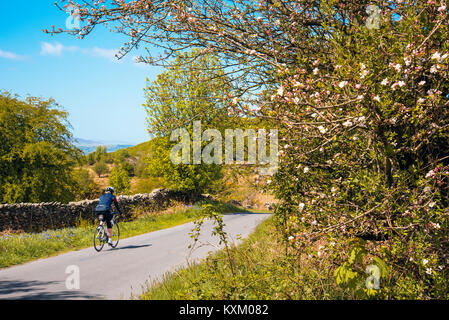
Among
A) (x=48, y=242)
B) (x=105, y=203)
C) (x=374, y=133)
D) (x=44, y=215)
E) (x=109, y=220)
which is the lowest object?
(x=48, y=242)

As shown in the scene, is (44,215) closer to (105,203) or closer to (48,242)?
(48,242)

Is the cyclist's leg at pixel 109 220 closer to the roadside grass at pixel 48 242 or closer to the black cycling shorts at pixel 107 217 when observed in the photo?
the black cycling shorts at pixel 107 217

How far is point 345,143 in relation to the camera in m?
4.56

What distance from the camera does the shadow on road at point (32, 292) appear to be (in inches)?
216

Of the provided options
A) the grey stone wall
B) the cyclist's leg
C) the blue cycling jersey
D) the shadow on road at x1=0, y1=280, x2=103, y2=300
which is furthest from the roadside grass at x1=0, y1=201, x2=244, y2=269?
the shadow on road at x1=0, y1=280, x2=103, y2=300

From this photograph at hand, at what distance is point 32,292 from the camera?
5.90m

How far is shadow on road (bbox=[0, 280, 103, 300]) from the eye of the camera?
5.48 m

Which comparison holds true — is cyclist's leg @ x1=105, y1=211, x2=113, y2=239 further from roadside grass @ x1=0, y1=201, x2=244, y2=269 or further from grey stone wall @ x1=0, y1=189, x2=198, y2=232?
grey stone wall @ x1=0, y1=189, x2=198, y2=232

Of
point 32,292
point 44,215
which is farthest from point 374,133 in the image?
point 44,215

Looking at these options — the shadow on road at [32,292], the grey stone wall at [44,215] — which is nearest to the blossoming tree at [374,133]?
the shadow on road at [32,292]

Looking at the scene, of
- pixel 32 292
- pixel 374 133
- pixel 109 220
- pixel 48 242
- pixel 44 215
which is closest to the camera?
pixel 374 133

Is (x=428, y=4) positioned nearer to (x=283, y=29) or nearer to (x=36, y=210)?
(x=283, y=29)

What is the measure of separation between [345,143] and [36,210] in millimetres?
16207
